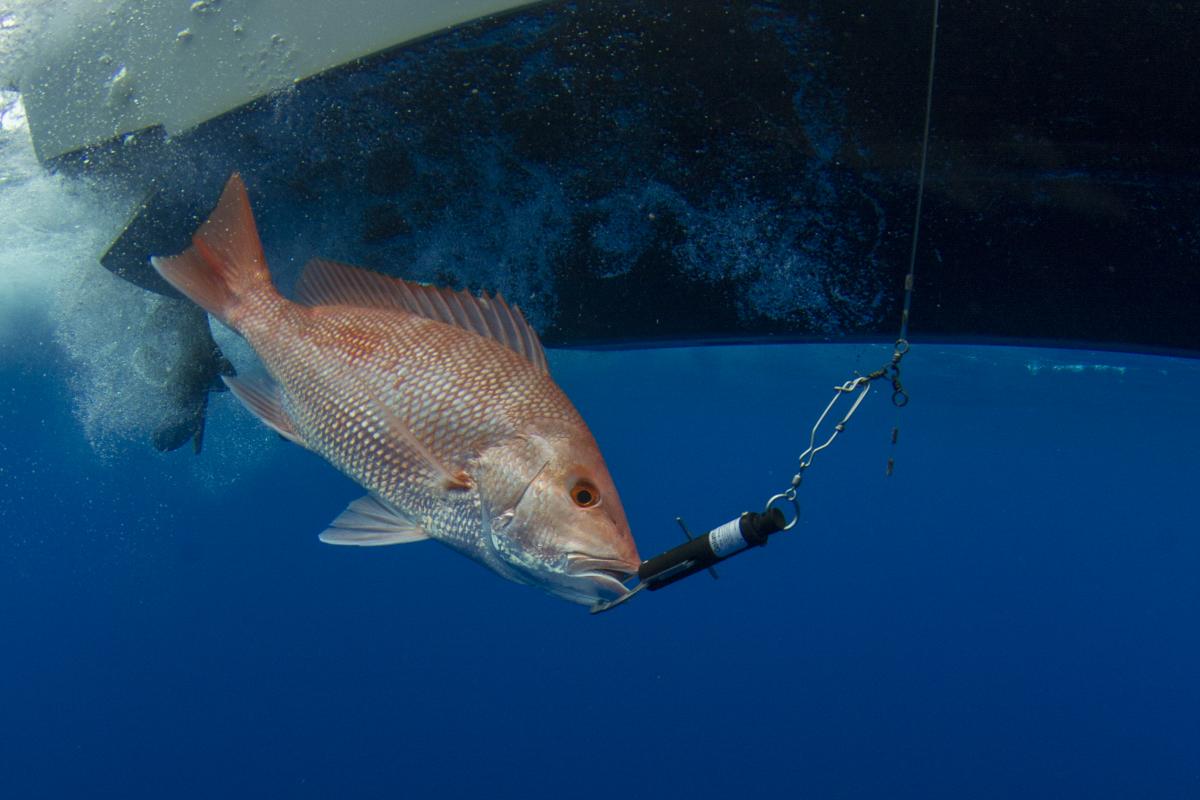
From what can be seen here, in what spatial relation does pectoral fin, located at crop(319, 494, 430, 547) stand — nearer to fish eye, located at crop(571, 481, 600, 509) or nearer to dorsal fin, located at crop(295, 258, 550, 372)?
fish eye, located at crop(571, 481, 600, 509)

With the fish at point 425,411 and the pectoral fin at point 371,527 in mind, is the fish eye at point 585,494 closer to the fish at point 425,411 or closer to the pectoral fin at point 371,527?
the fish at point 425,411

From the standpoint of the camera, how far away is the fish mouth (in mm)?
2021

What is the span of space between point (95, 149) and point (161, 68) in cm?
120

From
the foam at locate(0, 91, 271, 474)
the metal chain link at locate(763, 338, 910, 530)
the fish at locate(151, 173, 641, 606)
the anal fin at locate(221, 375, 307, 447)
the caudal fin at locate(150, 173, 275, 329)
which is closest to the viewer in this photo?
the fish at locate(151, 173, 641, 606)

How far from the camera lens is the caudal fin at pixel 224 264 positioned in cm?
310

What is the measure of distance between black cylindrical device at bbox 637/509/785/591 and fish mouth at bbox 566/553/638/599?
0.05 meters

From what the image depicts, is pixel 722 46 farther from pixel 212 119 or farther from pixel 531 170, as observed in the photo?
pixel 212 119

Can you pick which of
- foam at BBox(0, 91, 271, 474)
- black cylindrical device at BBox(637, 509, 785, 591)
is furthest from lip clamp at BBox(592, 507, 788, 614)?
foam at BBox(0, 91, 271, 474)

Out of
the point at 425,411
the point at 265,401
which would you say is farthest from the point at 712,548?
the point at 265,401

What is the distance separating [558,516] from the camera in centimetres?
212

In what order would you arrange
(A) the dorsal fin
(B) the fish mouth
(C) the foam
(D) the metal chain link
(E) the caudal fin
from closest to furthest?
(B) the fish mouth, (D) the metal chain link, (A) the dorsal fin, (E) the caudal fin, (C) the foam

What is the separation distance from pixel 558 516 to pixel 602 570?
0.69 feet

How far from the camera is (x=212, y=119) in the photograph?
15.4 feet

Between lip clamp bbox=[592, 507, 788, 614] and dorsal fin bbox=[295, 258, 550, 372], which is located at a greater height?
dorsal fin bbox=[295, 258, 550, 372]
